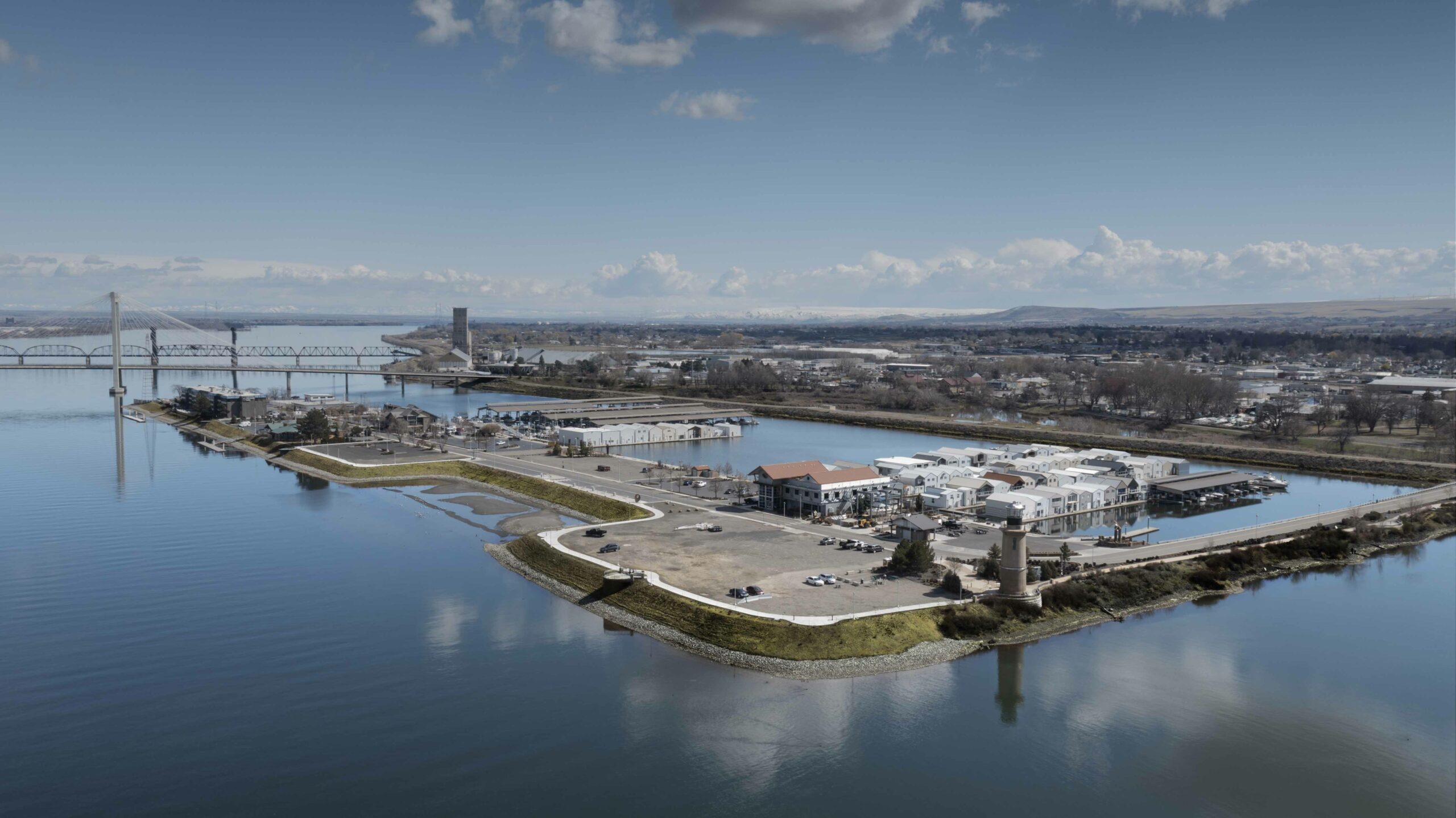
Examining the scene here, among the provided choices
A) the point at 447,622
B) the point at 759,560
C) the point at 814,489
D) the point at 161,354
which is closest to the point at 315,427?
the point at 814,489

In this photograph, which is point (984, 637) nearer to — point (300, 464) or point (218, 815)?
point (218, 815)

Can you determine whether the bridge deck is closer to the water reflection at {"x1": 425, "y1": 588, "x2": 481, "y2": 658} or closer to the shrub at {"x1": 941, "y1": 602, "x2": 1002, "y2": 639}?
the water reflection at {"x1": 425, "y1": 588, "x2": 481, "y2": 658}

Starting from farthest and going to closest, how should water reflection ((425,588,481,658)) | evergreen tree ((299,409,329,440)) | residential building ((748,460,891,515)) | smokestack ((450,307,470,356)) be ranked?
smokestack ((450,307,470,356))
evergreen tree ((299,409,329,440))
residential building ((748,460,891,515))
water reflection ((425,588,481,658))

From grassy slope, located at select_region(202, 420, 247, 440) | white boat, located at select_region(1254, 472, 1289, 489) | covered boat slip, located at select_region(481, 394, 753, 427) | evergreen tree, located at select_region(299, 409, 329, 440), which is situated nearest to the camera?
white boat, located at select_region(1254, 472, 1289, 489)

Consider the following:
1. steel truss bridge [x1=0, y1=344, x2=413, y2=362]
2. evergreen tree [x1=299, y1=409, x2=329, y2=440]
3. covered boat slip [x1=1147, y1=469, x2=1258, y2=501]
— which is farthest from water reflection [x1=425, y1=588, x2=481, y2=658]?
steel truss bridge [x1=0, y1=344, x2=413, y2=362]

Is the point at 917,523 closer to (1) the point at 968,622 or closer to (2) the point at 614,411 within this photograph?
(1) the point at 968,622

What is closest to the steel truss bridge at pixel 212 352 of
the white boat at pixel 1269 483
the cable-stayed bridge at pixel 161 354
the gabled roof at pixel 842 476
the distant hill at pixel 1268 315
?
the cable-stayed bridge at pixel 161 354

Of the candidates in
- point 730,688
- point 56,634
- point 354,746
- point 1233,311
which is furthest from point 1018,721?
point 1233,311
